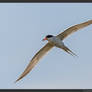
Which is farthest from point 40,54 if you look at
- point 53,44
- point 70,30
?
point 70,30

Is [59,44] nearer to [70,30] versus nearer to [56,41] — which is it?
[56,41]

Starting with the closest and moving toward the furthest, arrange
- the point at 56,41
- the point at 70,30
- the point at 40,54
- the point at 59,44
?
1. the point at 59,44
2. the point at 56,41
3. the point at 70,30
4. the point at 40,54

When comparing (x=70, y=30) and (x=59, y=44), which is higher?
(x=70, y=30)

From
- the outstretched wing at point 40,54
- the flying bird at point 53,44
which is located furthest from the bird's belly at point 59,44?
the outstretched wing at point 40,54

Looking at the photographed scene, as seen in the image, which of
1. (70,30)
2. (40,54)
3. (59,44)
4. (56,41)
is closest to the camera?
(59,44)

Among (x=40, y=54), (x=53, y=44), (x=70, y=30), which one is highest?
(x=70, y=30)

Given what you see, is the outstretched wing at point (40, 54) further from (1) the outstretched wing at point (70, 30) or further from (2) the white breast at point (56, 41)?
(1) the outstretched wing at point (70, 30)

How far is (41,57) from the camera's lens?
9.62 m

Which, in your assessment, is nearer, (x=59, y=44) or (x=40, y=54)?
(x=59, y=44)

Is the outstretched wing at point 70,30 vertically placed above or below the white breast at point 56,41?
above

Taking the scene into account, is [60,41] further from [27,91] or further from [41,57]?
[27,91]

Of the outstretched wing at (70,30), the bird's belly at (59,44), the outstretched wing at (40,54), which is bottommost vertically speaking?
the outstretched wing at (40,54)

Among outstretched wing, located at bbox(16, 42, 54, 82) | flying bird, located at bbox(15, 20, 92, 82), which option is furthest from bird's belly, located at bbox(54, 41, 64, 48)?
outstretched wing, located at bbox(16, 42, 54, 82)

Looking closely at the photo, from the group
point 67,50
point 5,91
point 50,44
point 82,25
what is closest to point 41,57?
point 50,44
